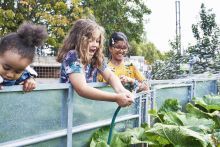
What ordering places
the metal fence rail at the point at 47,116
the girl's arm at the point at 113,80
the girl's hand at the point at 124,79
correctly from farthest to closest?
the girl's hand at the point at 124,79 → the girl's arm at the point at 113,80 → the metal fence rail at the point at 47,116

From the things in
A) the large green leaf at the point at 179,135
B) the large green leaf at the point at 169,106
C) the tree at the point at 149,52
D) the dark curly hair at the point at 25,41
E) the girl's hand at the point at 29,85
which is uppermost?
the tree at the point at 149,52

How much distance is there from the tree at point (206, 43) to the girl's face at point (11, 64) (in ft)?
22.8

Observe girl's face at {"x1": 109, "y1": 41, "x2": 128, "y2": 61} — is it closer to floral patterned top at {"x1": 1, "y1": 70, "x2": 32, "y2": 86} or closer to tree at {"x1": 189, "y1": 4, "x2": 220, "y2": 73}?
floral patterned top at {"x1": 1, "y1": 70, "x2": 32, "y2": 86}

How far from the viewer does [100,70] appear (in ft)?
11.0

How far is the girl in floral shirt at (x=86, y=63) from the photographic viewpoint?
291 centimetres

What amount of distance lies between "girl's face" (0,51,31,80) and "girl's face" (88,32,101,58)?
75 cm

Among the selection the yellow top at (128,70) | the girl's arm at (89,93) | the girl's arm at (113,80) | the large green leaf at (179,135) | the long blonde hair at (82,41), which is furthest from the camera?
the yellow top at (128,70)

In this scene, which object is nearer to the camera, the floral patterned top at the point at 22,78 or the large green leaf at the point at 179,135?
the floral patterned top at the point at 22,78

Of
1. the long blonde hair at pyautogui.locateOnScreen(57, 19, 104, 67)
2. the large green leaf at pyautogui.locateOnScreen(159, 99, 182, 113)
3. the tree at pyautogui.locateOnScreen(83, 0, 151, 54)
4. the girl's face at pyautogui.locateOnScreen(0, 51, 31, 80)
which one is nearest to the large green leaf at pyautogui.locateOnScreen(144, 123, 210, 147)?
the long blonde hair at pyautogui.locateOnScreen(57, 19, 104, 67)

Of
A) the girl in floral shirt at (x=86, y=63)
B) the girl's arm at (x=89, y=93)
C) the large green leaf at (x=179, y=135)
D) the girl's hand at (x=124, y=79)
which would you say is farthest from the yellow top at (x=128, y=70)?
the girl's arm at (x=89, y=93)

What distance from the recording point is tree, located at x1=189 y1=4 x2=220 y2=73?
30.5 ft

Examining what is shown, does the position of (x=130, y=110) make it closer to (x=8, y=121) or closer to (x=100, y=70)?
(x=100, y=70)

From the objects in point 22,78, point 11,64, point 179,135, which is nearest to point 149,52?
point 179,135

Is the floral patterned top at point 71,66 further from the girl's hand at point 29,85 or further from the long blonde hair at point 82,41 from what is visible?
the girl's hand at point 29,85
